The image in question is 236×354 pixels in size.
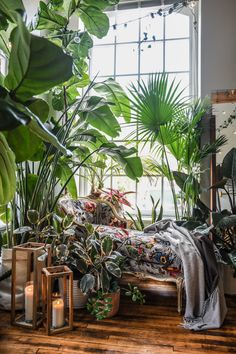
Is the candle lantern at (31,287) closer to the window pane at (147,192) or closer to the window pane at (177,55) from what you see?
the window pane at (147,192)

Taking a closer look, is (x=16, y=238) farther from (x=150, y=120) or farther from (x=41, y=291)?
(x=150, y=120)

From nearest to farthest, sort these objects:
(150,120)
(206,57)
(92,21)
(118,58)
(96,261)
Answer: (96,261), (92,21), (150,120), (206,57), (118,58)

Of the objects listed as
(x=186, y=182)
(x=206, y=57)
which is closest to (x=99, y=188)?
(x=186, y=182)

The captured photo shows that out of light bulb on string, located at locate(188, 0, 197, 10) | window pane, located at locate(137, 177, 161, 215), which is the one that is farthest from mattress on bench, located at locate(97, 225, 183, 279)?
light bulb on string, located at locate(188, 0, 197, 10)

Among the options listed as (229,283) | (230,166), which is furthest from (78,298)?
(230,166)

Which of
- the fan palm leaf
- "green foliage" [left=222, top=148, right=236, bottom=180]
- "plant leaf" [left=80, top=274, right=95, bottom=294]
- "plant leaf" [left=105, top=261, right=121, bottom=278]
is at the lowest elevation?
"plant leaf" [left=80, top=274, right=95, bottom=294]

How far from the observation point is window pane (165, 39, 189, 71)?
11.1 feet

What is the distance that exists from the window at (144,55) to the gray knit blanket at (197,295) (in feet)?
4.32

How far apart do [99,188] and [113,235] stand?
0.87 metres

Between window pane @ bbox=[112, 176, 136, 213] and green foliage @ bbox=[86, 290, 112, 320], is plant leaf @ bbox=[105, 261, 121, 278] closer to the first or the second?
green foliage @ bbox=[86, 290, 112, 320]

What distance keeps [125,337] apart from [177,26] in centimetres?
348

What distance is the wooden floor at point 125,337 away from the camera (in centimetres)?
155

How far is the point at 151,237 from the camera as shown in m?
2.32

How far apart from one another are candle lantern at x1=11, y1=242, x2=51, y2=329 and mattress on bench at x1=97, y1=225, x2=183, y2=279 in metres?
0.61
